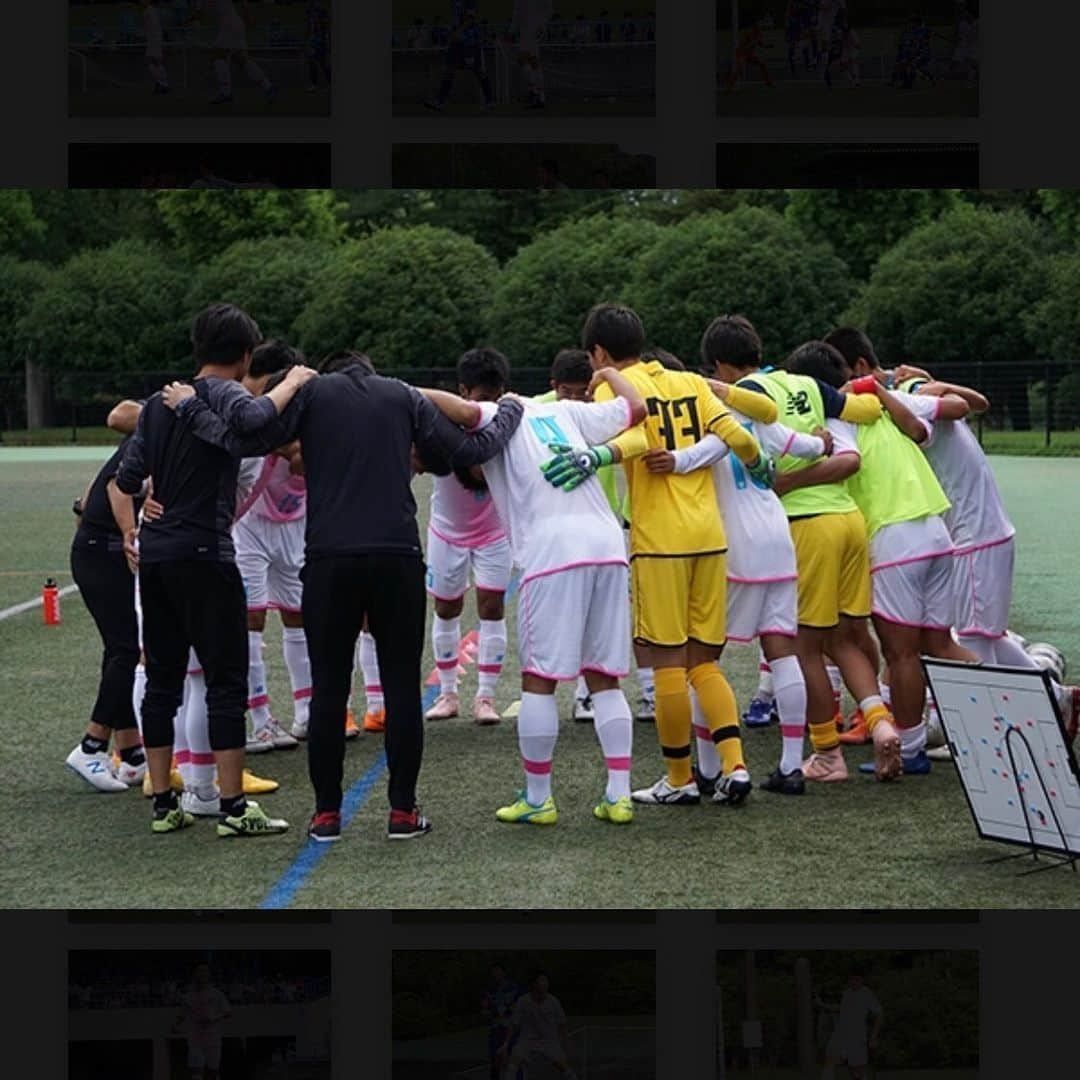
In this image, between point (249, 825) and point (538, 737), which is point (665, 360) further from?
point (249, 825)

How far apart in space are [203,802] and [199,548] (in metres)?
1.19

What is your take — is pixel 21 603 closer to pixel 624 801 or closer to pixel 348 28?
pixel 348 28

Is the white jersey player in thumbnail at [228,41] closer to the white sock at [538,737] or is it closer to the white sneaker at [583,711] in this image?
the white sneaker at [583,711]

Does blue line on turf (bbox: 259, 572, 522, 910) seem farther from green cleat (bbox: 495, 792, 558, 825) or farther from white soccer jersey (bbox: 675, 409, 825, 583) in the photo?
white soccer jersey (bbox: 675, 409, 825, 583)

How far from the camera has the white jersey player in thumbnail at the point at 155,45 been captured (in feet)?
31.5

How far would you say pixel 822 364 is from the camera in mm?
8367

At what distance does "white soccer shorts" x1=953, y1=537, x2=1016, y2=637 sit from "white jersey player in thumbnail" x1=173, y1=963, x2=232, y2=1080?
3.89 meters

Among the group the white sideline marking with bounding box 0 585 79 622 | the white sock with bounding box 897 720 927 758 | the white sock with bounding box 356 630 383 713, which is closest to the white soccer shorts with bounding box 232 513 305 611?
the white sock with bounding box 356 630 383 713

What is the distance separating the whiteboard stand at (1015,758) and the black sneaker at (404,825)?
80.6 inches

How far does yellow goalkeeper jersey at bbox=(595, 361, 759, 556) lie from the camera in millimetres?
7547

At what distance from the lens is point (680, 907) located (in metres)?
6.56

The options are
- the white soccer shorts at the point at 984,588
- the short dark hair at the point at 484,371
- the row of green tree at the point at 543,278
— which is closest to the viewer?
the short dark hair at the point at 484,371

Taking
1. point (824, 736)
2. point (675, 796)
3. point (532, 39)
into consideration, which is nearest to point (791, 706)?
point (824, 736)

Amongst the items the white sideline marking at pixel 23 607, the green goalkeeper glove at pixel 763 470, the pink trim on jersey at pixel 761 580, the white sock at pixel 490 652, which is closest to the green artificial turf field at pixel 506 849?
the white sock at pixel 490 652
